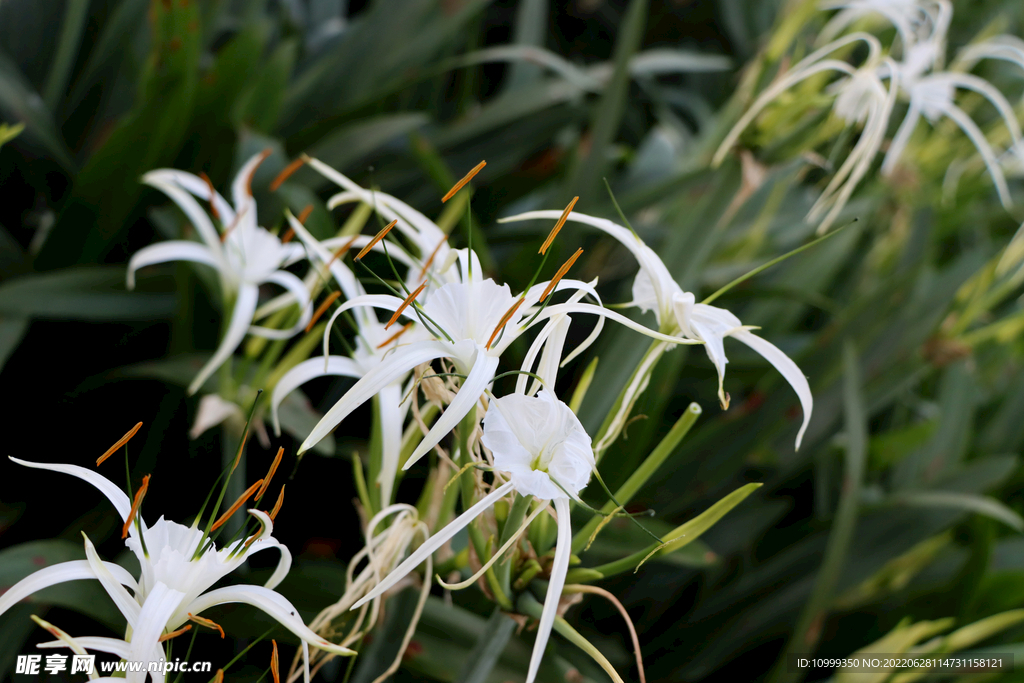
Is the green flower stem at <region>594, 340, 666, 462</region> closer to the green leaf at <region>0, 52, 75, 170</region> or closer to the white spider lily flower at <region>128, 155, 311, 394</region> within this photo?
the white spider lily flower at <region>128, 155, 311, 394</region>

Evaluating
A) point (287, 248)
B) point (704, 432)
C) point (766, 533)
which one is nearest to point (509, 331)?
point (287, 248)

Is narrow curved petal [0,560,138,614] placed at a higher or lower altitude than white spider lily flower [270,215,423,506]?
lower

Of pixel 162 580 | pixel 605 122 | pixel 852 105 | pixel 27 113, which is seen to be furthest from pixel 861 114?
pixel 27 113

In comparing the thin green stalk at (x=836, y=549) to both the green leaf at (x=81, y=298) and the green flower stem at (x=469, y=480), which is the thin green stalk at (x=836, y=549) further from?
the green leaf at (x=81, y=298)

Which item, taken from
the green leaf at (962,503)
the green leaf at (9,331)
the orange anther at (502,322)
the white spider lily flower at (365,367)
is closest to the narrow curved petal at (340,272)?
the white spider lily flower at (365,367)

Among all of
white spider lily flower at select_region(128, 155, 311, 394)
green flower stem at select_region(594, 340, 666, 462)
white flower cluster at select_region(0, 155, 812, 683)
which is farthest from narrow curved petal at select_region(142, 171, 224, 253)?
green flower stem at select_region(594, 340, 666, 462)

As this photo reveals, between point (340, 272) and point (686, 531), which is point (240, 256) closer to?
point (340, 272)

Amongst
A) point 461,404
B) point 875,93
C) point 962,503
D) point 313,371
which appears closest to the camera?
point 461,404
